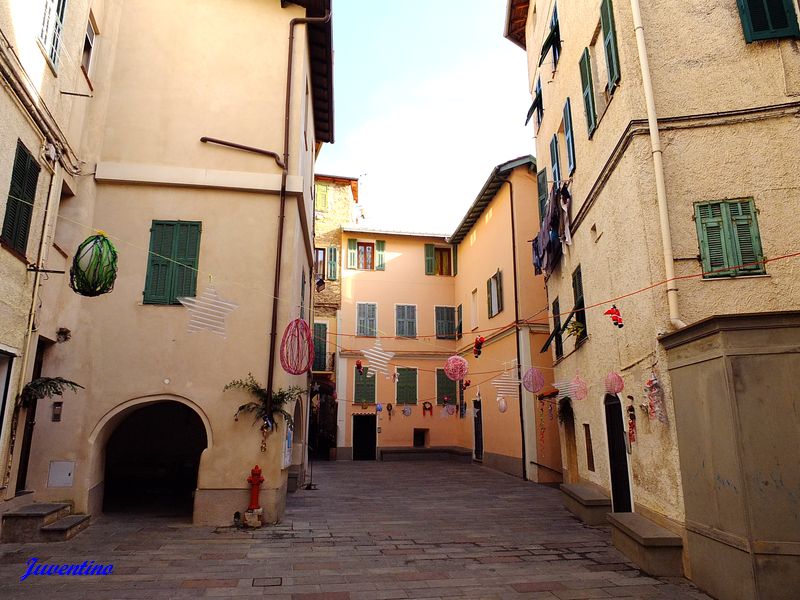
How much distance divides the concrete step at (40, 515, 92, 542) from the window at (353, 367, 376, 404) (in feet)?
56.4

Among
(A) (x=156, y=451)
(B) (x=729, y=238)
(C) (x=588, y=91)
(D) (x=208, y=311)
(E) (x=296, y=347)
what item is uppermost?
(C) (x=588, y=91)

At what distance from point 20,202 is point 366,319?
1925cm

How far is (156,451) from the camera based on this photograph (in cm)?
1392

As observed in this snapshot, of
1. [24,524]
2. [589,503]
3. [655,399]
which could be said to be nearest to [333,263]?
[589,503]

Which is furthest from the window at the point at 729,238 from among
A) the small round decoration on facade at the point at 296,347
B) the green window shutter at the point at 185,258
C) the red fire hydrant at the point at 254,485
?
the green window shutter at the point at 185,258

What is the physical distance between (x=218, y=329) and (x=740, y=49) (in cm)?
938

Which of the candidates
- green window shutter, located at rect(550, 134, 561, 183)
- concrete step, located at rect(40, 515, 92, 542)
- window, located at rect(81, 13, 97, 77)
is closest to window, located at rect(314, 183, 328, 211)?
green window shutter, located at rect(550, 134, 561, 183)

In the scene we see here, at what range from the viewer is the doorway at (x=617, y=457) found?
999cm

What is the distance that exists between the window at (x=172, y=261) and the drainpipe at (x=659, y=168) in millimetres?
7991

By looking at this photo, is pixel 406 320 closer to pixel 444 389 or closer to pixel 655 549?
pixel 444 389

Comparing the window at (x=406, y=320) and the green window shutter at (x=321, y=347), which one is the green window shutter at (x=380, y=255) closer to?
the window at (x=406, y=320)

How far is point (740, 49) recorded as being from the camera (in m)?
8.65

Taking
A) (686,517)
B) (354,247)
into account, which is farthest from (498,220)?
(686,517)

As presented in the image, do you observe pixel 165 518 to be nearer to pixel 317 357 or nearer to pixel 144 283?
pixel 144 283
